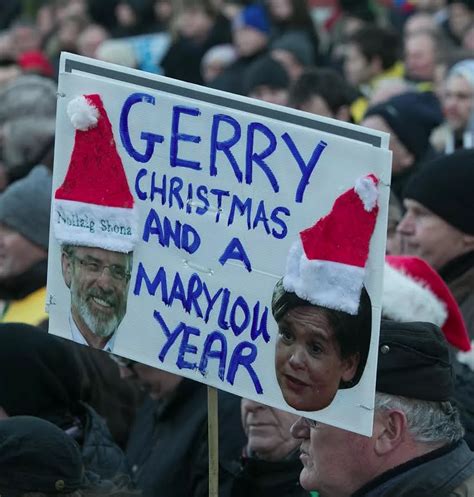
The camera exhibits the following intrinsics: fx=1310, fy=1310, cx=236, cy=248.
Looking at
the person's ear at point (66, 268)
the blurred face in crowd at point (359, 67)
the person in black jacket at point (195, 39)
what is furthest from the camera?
the person in black jacket at point (195, 39)

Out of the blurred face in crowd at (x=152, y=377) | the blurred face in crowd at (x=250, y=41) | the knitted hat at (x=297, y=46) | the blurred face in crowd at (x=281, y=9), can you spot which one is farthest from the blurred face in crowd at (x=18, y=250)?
the blurred face in crowd at (x=281, y=9)

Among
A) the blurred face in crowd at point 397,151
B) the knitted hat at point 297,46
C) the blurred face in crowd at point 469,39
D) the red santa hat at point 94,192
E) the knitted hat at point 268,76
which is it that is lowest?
the red santa hat at point 94,192

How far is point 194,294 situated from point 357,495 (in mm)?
592

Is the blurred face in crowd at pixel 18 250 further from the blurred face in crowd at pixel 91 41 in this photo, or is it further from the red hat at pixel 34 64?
the blurred face in crowd at pixel 91 41

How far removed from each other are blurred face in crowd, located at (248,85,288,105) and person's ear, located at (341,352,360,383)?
5467 mm

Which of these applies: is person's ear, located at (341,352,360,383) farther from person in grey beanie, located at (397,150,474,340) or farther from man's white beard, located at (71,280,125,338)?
person in grey beanie, located at (397,150,474,340)

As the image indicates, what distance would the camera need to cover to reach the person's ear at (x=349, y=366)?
9.27 ft

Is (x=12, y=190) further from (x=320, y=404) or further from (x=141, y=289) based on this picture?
(x=320, y=404)

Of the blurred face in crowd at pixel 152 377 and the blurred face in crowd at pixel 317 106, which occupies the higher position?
the blurred face in crowd at pixel 317 106

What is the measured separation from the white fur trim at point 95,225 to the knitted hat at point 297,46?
21.8 ft

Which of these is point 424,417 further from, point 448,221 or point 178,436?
point 448,221

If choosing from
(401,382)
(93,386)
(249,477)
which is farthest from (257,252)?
(93,386)

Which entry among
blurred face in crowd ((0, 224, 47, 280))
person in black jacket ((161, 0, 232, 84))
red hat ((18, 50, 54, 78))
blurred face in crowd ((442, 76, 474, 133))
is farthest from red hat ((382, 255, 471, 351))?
person in black jacket ((161, 0, 232, 84))

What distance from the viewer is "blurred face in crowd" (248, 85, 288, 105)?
8.22 metres
